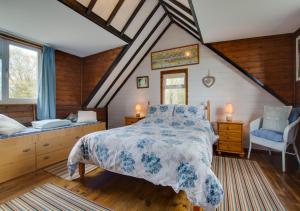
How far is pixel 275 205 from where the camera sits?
160cm

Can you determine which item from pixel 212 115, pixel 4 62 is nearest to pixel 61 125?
pixel 4 62

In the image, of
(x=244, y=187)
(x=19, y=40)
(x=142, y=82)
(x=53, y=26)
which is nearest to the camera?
(x=244, y=187)

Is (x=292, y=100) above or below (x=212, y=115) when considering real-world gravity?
above

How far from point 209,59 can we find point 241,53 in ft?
Answer: 2.17

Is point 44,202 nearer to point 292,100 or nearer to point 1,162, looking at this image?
point 1,162

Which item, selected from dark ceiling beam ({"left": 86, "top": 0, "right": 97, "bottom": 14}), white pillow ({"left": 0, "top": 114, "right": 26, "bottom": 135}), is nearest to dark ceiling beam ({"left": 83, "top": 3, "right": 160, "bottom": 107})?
dark ceiling beam ({"left": 86, "top": 0, "right": 97, "bottom": 14})

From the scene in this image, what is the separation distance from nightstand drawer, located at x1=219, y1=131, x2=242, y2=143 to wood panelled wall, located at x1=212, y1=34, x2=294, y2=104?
1114 mm

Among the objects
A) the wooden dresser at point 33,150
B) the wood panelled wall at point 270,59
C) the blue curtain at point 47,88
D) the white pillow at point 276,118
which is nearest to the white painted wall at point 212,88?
the wood panelled wall at point 270,59

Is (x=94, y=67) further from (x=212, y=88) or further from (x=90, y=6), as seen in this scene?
(x=212, y=88)

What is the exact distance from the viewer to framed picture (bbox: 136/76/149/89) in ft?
14.4

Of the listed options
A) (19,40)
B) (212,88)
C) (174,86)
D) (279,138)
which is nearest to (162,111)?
(174,86)

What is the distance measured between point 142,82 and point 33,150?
2.92 m

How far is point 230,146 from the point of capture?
3.11 meters

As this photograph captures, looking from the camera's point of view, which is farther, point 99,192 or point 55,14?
point 55,14
